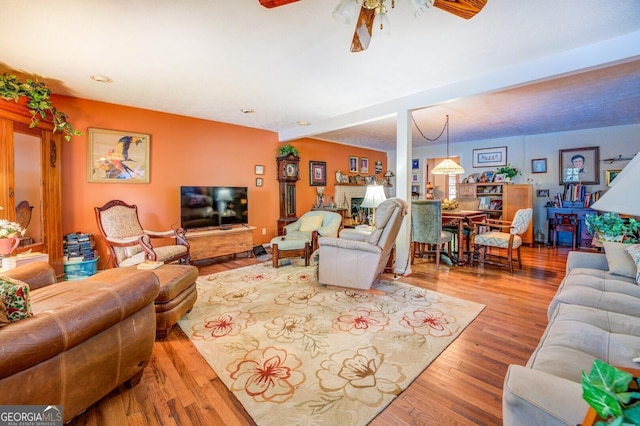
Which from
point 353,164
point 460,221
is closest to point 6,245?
point 460,221

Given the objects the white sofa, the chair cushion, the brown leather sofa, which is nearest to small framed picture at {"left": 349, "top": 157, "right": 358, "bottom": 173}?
the chair cushion

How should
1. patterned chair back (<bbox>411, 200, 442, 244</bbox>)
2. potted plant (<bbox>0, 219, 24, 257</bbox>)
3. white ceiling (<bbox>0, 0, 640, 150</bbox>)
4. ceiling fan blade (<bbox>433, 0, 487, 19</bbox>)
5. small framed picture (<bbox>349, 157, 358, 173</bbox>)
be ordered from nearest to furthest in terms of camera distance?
ceiling fan blade (<bbox>433, 0, 487, 19</bbox>), white ceiling (<bbox>0, 0, 640, 150</bbox>), potted plant (<bbox>0, 219, 24, 257</bbox>), patterned chair back (<bbox>411, 200, 442, 244</bbox>), small framed picture (<bbox>349, 157, 358, 173</bbox>)

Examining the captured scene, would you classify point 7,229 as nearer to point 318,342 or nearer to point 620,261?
point 318,342

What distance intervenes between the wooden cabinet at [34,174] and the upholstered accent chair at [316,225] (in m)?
2.97

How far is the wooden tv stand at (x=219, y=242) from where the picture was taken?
4203mm

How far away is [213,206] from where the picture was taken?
455 cm

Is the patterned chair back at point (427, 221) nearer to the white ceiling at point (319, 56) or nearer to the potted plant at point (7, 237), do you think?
the white ceiling at point (319, 56)

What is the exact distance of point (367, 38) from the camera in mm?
1754

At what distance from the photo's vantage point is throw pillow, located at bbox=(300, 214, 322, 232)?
187 inches

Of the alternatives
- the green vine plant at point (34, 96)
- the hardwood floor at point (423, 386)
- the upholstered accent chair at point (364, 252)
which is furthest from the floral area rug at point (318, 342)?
the green vine plant at point (34, 96)

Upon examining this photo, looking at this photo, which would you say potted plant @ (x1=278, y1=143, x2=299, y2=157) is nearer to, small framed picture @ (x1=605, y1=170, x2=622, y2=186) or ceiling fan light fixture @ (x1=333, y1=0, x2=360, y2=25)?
ceiling fan light fixture @ (x1=333, y1=0, x2=360, y2=25)

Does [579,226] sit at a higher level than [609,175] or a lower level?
lower
